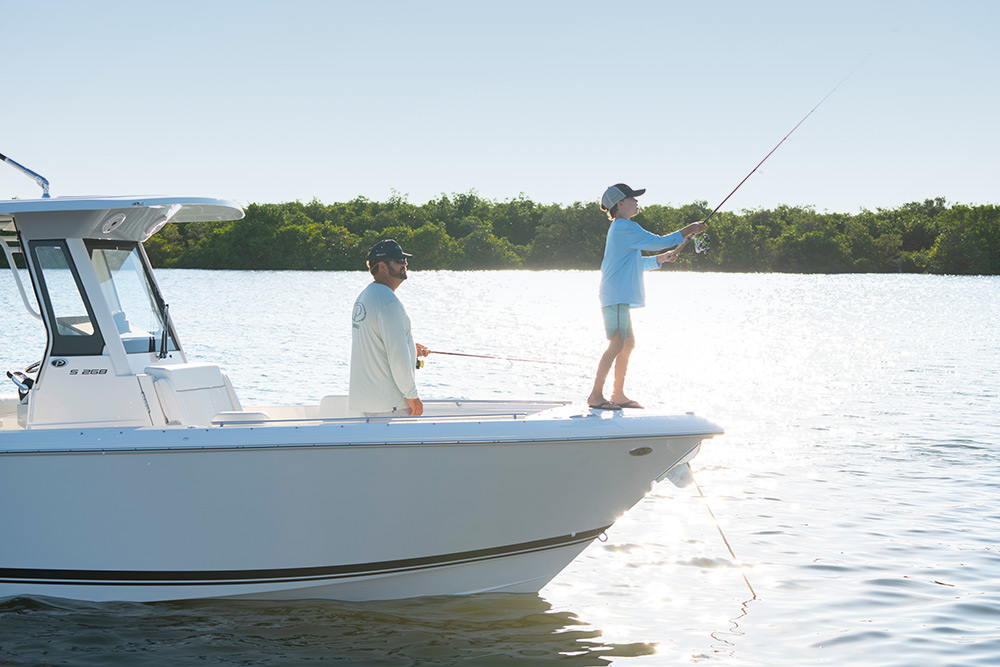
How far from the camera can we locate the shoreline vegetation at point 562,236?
81812mm

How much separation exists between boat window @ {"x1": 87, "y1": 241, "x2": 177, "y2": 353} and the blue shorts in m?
2.97

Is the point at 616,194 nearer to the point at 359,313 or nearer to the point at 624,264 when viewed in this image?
the point at 624,264

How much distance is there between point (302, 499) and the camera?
5133mm

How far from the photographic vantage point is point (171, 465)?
16.5ft

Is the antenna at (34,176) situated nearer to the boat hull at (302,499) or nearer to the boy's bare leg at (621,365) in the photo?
the boat hull at (302,499)

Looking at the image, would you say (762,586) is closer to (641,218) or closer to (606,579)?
(606,579)

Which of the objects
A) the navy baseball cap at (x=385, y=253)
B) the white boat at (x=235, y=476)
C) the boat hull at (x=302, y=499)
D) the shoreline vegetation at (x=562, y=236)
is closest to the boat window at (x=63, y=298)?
the white boat at (x=235, y=476)

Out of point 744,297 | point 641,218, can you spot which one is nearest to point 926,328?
point 744,297

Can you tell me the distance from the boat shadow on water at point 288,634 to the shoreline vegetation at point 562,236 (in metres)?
76.2

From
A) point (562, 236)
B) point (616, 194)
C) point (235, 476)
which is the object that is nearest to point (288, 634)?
point (235, 476)

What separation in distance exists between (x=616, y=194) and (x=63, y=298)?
3489 mm

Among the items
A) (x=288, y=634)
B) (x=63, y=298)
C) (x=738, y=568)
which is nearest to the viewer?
(x=288, y=634)

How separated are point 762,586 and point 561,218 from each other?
293 ft

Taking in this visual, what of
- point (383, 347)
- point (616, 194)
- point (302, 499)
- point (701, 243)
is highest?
point (616, 194)
